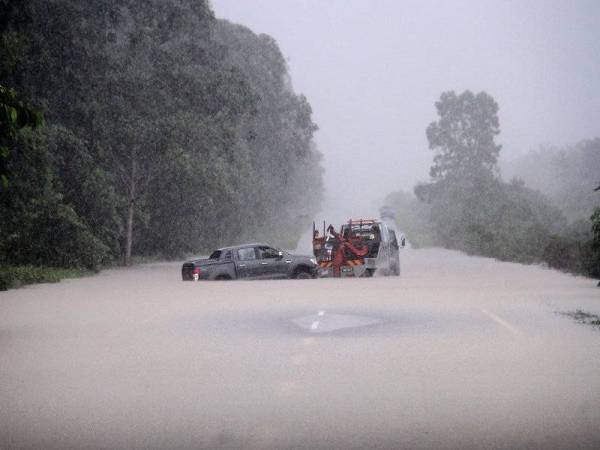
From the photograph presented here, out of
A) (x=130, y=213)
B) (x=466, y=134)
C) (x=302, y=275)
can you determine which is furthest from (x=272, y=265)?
(x=466, y=134)

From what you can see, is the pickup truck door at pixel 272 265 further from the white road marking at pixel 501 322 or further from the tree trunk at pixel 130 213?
the tree trunk at pixel 130 213

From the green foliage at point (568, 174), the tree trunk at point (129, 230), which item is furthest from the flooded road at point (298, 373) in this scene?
the green foliage at point (568, 174)

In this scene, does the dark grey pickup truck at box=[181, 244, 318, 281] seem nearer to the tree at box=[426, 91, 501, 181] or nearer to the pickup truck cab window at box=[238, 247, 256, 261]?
the pickup truck cab window at box=[238, 247, 256, 261]

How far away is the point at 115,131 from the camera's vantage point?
4003 centimetres

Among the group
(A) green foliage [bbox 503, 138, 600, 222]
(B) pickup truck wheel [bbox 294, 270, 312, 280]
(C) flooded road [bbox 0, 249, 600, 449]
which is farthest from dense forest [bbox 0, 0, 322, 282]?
(A) green foliage [bbox 503, 138, 600, 222]

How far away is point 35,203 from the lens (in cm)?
3222

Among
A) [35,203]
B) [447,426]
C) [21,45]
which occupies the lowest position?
[447,426]

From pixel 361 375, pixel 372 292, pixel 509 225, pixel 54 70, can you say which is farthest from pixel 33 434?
pixel 509 225

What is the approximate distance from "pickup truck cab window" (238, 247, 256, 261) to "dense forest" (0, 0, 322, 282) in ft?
20.5

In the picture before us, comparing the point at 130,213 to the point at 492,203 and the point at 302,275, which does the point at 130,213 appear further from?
the point at 492,203

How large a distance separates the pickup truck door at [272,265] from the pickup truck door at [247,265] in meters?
0.16

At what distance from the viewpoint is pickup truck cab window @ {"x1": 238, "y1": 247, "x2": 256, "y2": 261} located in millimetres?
30766

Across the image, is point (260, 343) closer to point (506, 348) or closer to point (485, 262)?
point (506, 348)

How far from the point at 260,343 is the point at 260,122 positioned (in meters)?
49.1
